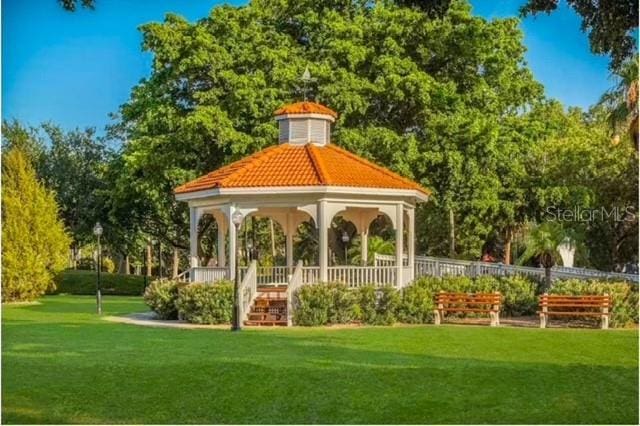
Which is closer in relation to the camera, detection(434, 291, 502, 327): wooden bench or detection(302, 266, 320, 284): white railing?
detection(434, 291, 502, 327): wooden bench

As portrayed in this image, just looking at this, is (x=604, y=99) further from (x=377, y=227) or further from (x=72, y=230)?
(x=72, y=230)

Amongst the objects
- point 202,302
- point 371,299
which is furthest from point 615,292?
point 202,302

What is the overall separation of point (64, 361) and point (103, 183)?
23410 mm

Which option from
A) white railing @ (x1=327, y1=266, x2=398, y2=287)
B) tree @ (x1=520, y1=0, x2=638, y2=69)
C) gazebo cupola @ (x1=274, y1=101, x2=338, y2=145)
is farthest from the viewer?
gazebo cupola @ (x1=274, y1=101, x2=338, y2=145)

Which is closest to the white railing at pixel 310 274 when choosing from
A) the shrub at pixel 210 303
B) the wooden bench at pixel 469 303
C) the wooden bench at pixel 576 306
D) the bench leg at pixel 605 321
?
the shrub at pixel 210 303

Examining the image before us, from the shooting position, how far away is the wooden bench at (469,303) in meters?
16.8

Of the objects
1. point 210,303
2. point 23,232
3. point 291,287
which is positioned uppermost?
point 23,232

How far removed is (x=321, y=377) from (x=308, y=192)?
8.33 meters

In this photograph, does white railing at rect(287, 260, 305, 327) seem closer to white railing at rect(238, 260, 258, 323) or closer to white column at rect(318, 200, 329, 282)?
white column at rect(318, 200, 329, 282)

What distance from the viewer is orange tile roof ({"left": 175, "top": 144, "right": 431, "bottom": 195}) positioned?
18172 millimetres

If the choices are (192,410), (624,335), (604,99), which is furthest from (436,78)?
(192,410)

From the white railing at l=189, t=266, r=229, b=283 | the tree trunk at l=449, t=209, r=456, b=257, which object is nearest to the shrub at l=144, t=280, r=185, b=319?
the white railing at l=189, t=266, r=229, b=283

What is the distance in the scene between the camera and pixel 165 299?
1841 centimetres

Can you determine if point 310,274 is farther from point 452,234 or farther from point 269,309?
point 452,234
